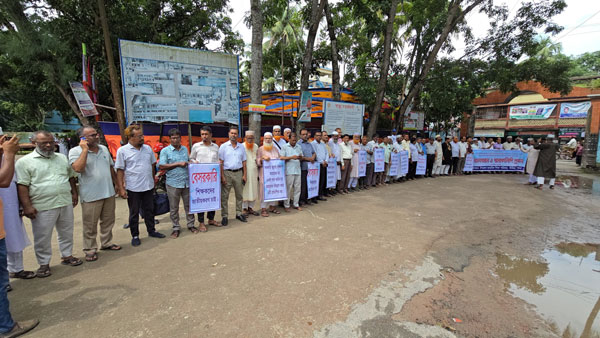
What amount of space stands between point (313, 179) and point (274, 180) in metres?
1.24

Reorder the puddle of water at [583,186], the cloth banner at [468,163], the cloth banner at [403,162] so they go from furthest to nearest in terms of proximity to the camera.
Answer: the cloth banner at [468,163] → the cloth banner at [403,162] → the puddle of water at [583,186]

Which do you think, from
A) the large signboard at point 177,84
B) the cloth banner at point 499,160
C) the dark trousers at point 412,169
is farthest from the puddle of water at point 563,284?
the cloth banner at point 499,160

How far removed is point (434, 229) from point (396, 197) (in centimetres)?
258

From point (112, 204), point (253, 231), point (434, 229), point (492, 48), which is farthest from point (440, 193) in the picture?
point (492, 48)

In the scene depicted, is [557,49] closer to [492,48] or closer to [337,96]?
[492,48]

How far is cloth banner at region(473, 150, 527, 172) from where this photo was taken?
12.8 meters

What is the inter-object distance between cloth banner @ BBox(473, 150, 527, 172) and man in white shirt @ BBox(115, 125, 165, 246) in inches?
529

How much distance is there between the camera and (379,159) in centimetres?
903

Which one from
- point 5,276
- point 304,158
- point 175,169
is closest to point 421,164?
point 304,158

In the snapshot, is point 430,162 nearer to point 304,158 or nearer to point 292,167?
point 304,158

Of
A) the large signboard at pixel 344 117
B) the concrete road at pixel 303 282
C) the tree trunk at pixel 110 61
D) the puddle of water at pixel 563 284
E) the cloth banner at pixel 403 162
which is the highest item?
the tree trunk at pixel 110 61

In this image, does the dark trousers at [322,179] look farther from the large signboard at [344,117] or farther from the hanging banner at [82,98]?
the hanging banner at [82,98]

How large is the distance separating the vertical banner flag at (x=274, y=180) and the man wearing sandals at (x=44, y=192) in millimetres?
3070

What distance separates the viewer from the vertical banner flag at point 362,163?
8281mm
